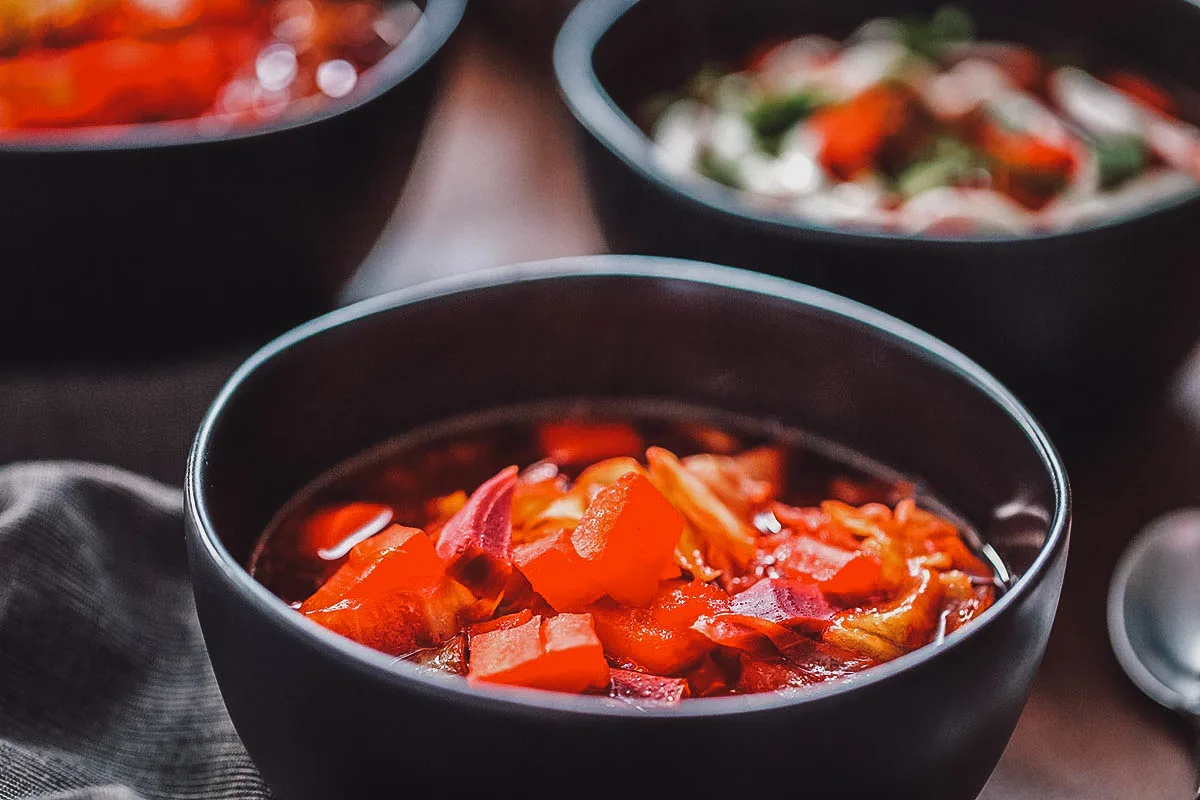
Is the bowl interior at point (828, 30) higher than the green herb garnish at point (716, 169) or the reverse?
higher

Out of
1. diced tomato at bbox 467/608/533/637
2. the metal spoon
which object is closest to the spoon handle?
the metal spoon

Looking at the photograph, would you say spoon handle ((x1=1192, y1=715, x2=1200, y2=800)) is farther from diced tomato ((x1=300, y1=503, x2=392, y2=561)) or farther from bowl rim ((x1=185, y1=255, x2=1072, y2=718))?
diced tomato ((x1=300, y1=503, x2=392, y2=561))

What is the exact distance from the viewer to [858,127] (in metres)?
1.09

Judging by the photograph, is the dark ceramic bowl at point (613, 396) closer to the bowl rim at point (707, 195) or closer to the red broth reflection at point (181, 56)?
the bowl rim at point (707, 195)

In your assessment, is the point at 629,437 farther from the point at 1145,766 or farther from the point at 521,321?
the point at 1145,766

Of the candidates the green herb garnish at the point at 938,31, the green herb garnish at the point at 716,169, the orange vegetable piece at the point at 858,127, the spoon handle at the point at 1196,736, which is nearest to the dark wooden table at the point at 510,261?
the spoon handle at the point at 1196,736

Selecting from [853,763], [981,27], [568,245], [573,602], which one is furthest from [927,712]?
[981,27]

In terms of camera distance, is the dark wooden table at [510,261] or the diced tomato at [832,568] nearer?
the diced tomato at [832,568]

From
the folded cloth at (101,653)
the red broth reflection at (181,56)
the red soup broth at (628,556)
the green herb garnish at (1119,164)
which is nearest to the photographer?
the red soup broth at (628,556)

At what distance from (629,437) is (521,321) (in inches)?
3.5

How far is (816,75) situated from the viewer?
3.91 feet

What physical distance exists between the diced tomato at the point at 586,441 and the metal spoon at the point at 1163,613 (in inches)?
12.0

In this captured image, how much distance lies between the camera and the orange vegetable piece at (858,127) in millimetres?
1071

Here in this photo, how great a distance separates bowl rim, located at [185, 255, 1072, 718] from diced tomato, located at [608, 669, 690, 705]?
30 millimetres
